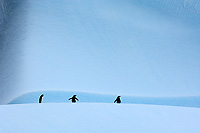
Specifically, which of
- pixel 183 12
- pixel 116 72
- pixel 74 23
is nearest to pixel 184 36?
pixel 183 12

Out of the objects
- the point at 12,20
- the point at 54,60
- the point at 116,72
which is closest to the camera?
the point at 12,20

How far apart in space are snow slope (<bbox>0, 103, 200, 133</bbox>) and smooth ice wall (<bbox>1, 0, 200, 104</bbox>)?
7.02 metres

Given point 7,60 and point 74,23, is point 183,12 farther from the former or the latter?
point 7,60

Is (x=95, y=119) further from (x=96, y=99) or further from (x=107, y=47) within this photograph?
(x=107, y=47)

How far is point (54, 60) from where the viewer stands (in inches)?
416

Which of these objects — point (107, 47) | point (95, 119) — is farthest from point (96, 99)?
point (95, 119)

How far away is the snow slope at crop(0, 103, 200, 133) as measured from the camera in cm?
279

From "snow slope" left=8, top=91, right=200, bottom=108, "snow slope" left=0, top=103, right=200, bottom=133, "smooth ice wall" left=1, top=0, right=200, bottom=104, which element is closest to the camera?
"snow slope" left=0, top=103, right=200, bottom=133

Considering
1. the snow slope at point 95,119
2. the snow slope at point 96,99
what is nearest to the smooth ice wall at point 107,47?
the snow slope at point 96,99

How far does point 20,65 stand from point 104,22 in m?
4.07

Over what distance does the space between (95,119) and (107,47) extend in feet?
27.1

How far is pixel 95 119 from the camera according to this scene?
3.21m

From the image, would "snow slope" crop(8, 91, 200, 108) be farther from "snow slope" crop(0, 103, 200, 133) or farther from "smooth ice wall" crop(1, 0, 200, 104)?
"snow slope" crop(0, 103, 200, 133)

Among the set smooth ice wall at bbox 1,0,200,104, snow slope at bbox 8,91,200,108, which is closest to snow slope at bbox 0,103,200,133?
snow slope at bbox 8,91,200,108
